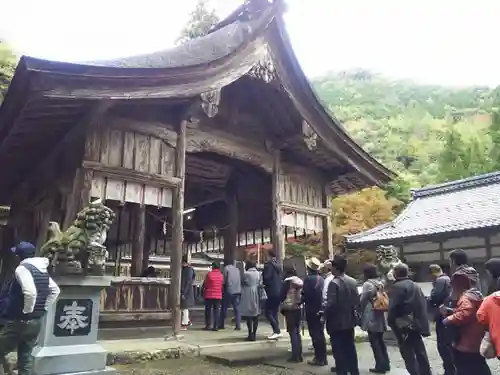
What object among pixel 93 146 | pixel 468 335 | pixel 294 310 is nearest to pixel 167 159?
pixel 93 146

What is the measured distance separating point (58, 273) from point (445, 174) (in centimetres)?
3158

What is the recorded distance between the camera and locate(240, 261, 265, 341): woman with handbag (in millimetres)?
9102

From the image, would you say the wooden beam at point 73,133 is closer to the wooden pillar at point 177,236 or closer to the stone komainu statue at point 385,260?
the wooden pillar at point 177,236

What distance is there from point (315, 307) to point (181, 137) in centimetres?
442

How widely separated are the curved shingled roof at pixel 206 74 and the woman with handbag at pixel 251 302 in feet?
12.8

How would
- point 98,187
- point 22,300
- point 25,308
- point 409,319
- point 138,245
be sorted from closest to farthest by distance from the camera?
point 25,308, point 22,300, point 409,319, point 98,187, point 138,245

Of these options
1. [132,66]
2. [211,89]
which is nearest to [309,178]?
[211,89]

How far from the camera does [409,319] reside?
6207mm

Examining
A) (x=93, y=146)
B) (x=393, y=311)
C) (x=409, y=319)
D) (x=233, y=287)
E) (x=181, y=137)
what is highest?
(x=181, y=137)

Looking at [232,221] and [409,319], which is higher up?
[232,221]

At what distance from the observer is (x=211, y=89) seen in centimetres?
898

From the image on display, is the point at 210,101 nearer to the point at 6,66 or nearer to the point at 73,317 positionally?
the point at 73,317

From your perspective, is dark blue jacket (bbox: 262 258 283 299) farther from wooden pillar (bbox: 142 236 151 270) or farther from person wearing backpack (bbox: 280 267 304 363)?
wooden pillar (bbox: 142 236 151 270)

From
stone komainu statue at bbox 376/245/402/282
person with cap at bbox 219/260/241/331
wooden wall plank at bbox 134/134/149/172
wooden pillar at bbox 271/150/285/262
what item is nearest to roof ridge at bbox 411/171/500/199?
stone komainu statue at bbox 376/245/402/282
